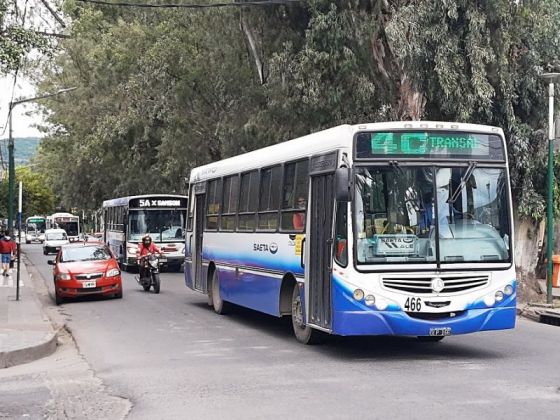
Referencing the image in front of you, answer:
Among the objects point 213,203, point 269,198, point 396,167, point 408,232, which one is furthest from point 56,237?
point 408,232

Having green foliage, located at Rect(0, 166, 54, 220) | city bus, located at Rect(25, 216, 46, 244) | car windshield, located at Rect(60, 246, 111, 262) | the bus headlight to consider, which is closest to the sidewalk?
car windshield, located at Rect(60, 246, 111, 262)

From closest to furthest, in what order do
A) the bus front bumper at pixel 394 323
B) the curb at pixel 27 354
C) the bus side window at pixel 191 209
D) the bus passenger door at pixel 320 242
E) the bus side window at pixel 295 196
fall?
the bus front bumper at pixel 394 323, the bus passenger door at pixel 320 242, the curb at pixel 27 354, the bus side window at pixel 295 196, the bus side window at pixel 191 209

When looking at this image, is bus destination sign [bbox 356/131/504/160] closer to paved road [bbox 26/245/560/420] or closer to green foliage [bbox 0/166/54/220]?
paved road [bbox 26/245/560/420]

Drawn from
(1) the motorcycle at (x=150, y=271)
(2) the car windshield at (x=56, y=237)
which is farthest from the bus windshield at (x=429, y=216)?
(2) the car windshield at (x=56, y=237)

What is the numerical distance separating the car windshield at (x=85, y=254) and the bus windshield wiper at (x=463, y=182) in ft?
43.0

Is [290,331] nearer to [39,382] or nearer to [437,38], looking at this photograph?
[39,382]

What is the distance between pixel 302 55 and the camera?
74.3 ft

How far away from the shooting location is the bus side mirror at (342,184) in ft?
35.3

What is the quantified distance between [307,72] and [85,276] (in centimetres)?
766

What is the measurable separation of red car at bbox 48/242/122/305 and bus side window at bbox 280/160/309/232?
9.41m

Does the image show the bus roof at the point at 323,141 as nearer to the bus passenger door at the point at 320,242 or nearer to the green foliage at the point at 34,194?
the bus passenger door at the point at 320,242

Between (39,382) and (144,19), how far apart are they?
84.3ft

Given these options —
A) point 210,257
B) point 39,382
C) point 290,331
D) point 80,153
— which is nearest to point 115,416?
point 39,382

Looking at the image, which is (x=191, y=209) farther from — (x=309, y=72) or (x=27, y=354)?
(x=27, y=354)
